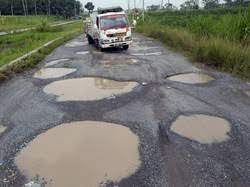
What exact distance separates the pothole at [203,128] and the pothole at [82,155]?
2.67ft

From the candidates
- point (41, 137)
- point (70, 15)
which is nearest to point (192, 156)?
point (41, 137)

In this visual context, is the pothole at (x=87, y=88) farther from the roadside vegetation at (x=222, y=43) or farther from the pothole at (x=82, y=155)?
the roadside vegetation at (x=222, y=43)

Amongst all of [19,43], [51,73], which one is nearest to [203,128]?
[51,73]

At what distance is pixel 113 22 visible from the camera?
15.6 m

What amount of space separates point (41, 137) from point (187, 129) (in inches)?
90.7

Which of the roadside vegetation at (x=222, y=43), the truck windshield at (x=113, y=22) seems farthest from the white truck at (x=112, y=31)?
the roadside vegetation at (x=222, y=43)

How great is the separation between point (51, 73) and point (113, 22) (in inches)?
252

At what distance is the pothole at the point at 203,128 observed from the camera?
482 cm

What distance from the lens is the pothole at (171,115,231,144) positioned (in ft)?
15.8

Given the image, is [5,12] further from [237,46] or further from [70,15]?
[237,46]

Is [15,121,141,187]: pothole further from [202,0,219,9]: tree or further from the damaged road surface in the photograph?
[202,0,219,9]: tree

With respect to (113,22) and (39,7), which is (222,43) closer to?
(113,22)

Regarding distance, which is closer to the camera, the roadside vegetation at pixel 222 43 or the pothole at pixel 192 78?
the pothole at pixel 192 78

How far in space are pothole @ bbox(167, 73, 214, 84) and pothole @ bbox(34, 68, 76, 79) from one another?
10.8ft
